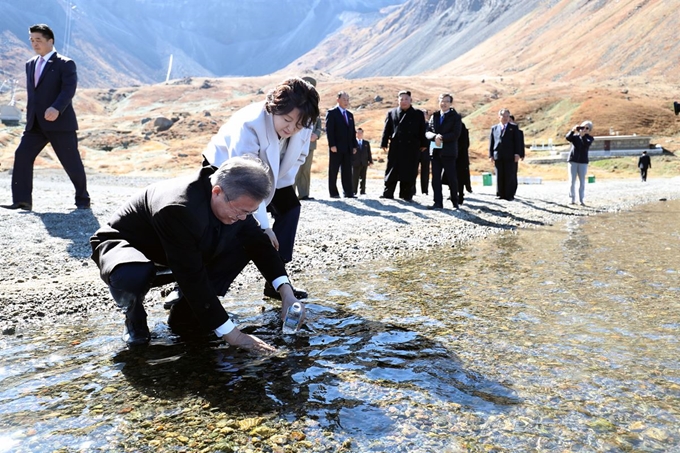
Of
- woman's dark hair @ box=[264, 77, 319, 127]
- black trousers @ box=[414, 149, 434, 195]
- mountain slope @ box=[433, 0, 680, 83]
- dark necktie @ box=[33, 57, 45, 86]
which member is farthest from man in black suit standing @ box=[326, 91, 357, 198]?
mountain slope @ box=[433, 0, 680, 83]

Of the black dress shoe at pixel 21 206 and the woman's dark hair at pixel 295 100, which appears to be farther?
the black dress shoe at pixel 21 206

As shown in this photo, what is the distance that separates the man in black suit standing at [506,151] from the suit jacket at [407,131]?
5.66 feet

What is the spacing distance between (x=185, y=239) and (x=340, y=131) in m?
8.79

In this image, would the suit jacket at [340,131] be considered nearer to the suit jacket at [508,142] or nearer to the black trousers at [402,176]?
the black trousers at [402,176]

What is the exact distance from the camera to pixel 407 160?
37.2ft

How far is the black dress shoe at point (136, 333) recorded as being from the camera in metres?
3.60

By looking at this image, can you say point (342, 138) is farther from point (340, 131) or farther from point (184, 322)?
point (184, 322)

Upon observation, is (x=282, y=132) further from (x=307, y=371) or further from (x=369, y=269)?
(x=369, y=269)

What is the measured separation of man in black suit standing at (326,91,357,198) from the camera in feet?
37.7

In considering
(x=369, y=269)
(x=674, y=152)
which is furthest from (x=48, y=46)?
(x=674, y=152)

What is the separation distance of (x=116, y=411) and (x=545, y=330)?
102 inches

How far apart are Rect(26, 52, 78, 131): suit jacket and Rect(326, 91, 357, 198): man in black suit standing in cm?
490

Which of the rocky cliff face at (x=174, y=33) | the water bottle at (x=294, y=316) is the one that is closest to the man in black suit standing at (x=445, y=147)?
the water bottle at (x=294, y=316)

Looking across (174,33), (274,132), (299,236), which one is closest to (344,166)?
(299,236)
